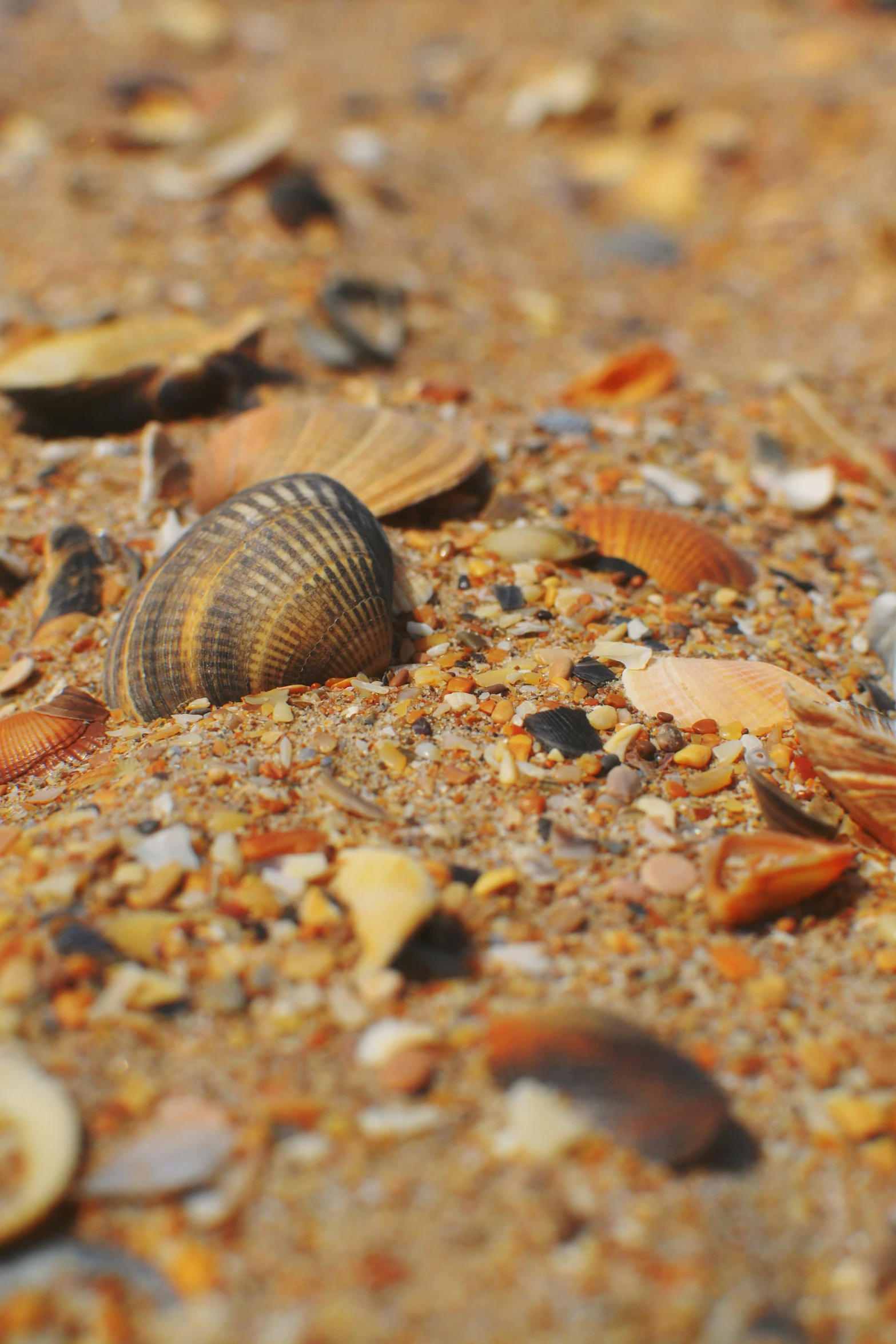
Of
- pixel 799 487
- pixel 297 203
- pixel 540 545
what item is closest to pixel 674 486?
pixel 799 487

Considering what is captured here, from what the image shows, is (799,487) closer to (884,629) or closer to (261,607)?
(884,629)

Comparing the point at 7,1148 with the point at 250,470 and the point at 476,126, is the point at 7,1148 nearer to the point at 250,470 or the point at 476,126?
the point at 250,470

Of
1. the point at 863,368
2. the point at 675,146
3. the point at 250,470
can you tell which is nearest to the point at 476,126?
the point at 675,146

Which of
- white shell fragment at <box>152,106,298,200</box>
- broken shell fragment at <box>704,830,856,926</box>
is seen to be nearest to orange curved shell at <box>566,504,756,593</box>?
broken shell fragment at <box>704,830,856,926</box>

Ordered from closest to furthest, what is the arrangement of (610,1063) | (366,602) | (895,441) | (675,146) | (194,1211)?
(194,1211)
(610,1063)
(366,602)
(895,441)
(675,146)

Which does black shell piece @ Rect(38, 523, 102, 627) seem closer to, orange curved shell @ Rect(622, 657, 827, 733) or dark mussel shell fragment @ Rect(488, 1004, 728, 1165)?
orange curved shell @ Rect(622, 657, 827, 733)

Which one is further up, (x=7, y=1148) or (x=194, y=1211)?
(x=7, y=1148)

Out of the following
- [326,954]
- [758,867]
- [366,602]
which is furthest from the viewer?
[366,602]
